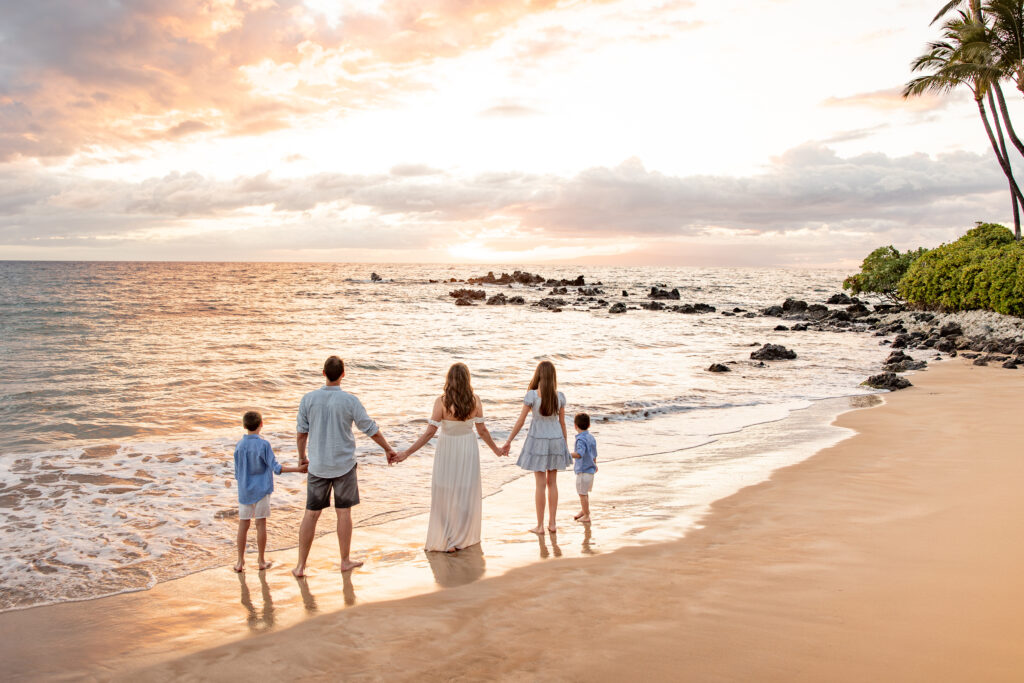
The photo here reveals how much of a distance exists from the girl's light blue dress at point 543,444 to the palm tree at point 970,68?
3527cm

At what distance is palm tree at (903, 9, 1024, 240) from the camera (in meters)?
31.3

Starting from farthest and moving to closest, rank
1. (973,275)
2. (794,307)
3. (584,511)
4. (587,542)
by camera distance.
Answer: (794,307) → (973,275) → (584,511) → (587,542)

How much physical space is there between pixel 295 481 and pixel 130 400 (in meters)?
8.49

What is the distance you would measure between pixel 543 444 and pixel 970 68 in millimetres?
35911

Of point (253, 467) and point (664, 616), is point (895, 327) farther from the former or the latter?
point (253, 467)

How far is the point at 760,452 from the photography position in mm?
11453

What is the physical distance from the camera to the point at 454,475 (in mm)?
7027

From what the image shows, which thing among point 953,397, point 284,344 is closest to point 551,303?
point 284,344

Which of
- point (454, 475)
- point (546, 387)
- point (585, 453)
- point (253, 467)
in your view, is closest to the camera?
point (253, 467)

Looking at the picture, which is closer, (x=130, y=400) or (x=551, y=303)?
(x=130, y=400)

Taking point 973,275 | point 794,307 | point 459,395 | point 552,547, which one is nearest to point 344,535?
point 459,395

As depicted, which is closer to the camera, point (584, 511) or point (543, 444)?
point (543, 444)

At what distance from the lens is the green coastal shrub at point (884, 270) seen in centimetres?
3925

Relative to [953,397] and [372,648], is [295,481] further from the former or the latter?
[953,397]
